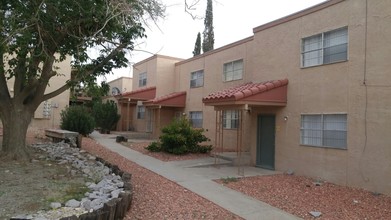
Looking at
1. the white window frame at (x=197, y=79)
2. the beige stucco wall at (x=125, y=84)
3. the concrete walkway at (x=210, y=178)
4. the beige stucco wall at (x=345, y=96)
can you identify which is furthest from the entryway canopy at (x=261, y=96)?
the beige stucco wall at (x=125, y=84)

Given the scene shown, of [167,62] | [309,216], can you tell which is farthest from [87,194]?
[167,62]

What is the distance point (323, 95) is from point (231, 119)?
687 cm

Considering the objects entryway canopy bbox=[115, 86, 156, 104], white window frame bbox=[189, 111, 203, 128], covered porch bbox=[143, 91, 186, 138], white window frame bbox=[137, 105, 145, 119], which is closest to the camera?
white window frame bbox=[189, 111, 203, 128]

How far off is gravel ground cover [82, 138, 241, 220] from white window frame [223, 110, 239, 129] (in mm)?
7578

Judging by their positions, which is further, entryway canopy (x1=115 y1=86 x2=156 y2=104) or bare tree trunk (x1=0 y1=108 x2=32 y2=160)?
entryway canopy (x1=115 y1=86 x2=156 y2=104)

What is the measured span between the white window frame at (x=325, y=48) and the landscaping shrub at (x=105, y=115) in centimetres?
1726

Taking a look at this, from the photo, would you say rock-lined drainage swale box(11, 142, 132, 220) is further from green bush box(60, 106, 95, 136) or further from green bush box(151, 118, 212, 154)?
green bush box(60, 106, 95, 136)

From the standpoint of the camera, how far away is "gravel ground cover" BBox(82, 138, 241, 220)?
701 cm

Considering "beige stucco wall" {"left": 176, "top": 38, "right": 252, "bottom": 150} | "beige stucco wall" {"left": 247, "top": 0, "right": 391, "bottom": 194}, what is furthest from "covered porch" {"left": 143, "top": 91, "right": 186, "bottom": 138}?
"beige stucco wall" {"left": 247, "top": 0, "right": 391, "bottom": 194}

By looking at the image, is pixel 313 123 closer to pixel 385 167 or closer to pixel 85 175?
pixel 385 167

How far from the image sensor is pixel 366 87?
32.2 ft

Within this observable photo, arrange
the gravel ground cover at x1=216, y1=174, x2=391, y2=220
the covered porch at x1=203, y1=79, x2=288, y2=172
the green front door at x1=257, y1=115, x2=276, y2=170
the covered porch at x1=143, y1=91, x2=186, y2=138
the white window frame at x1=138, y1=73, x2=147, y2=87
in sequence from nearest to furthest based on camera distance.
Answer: the gravel ground cover at x1=216, y1=174, x2=391, y2=220
the covered porch at x1=203, y1=79, x2=288, y2=172
the green front door at x1=257, y1=115, x2=276, y2=170
the covered porch at x1=143, y1=91, x2=186, y2=138
the white window frame at x1=138, y1=73, x2=147, y2=87

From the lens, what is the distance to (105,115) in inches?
1013

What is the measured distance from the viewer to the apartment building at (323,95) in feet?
31.1
